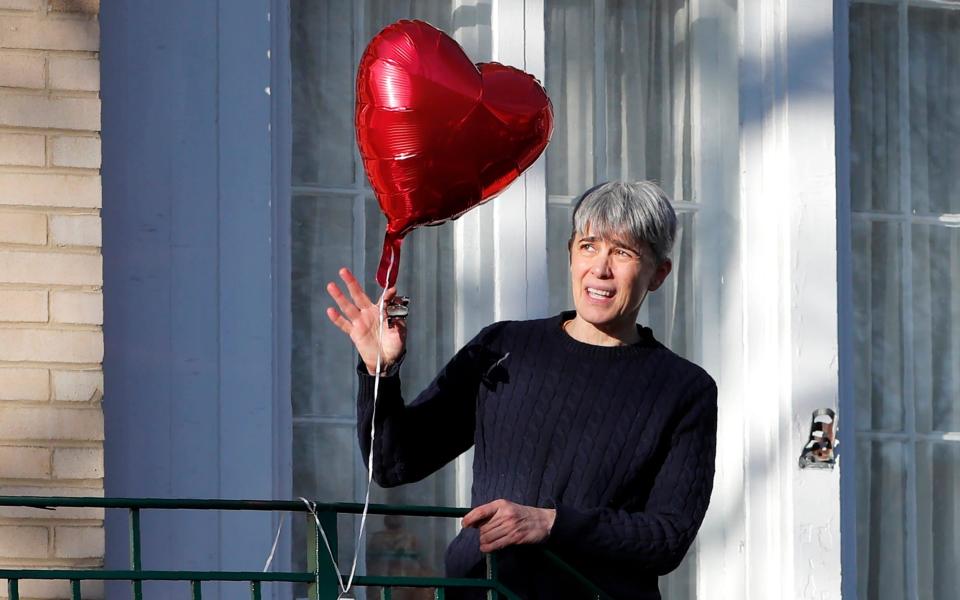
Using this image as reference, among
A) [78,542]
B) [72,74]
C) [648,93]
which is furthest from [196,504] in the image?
[648,93]

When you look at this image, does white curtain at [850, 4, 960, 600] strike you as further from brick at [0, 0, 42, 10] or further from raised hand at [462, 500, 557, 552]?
brick at [0, 0, 42, 10]

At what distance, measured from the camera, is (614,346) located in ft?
12.7

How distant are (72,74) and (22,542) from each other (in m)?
1.07

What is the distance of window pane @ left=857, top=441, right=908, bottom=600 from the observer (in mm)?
5539

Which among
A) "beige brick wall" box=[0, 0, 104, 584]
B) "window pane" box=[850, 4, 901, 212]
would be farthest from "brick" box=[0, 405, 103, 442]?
"window pane" box=[850, 4, 901, 212]

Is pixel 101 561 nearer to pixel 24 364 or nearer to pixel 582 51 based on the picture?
pixel 24 364

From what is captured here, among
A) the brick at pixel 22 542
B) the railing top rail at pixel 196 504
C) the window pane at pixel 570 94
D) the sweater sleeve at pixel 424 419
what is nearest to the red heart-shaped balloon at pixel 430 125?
the sweater sleeve at pixel 424 419

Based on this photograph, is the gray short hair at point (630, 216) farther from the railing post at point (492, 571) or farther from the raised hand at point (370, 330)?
the railing post at point (492, 571)

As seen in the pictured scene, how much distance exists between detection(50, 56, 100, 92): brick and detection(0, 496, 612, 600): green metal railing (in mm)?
1061

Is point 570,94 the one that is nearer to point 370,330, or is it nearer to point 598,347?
point 598,347

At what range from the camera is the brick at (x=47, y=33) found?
4293 mm

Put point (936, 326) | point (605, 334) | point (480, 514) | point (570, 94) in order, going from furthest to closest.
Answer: point (936, 326)
point (570, 94)
point (605, 334)
point (480, 514)

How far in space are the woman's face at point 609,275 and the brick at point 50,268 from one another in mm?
1171

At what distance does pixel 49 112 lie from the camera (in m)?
4.29
